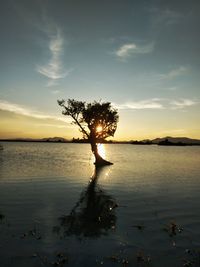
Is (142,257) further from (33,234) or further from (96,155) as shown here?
(96,155)

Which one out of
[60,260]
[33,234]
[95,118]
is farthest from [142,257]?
[95,118]

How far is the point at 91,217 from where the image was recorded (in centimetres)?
2141

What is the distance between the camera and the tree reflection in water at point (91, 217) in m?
17.8

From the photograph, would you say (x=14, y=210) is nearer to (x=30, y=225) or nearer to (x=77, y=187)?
(x=30, y=225)

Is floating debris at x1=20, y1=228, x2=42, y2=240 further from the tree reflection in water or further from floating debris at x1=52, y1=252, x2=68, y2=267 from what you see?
floating debris at x1=52, y1=252, x2=68, y2=267

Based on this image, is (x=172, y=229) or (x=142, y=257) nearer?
(x=142, y=257)

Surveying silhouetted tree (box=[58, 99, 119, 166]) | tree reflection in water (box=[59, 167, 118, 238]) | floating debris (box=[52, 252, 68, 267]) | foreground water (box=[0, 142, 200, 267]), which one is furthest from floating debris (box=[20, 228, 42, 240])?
silhouetted tree (box=[58, 99, 119, 166])

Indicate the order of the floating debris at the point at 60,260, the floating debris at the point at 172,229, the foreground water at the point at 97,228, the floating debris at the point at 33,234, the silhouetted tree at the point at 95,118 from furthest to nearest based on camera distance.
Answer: the silhouetted tree at the point at 95,118 → the floating debris at the point at 172,229 → the floating debris at the point at 33,234 → the foreground water at the point at 97,228 → the floating debris at the point at 60,260

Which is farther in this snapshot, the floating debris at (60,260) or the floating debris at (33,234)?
the floating debris at (33,234)

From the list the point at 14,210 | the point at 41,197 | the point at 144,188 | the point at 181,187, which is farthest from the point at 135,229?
the point at 181,187

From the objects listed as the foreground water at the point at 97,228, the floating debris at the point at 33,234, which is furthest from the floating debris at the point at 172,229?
the floating debris at the point at 33,234

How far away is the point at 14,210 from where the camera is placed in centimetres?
2247

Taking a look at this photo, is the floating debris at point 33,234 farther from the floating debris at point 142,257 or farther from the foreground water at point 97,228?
the floating debris at point 142,257

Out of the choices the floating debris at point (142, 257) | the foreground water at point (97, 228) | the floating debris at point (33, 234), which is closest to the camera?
the floating debris at point (142, 257)
